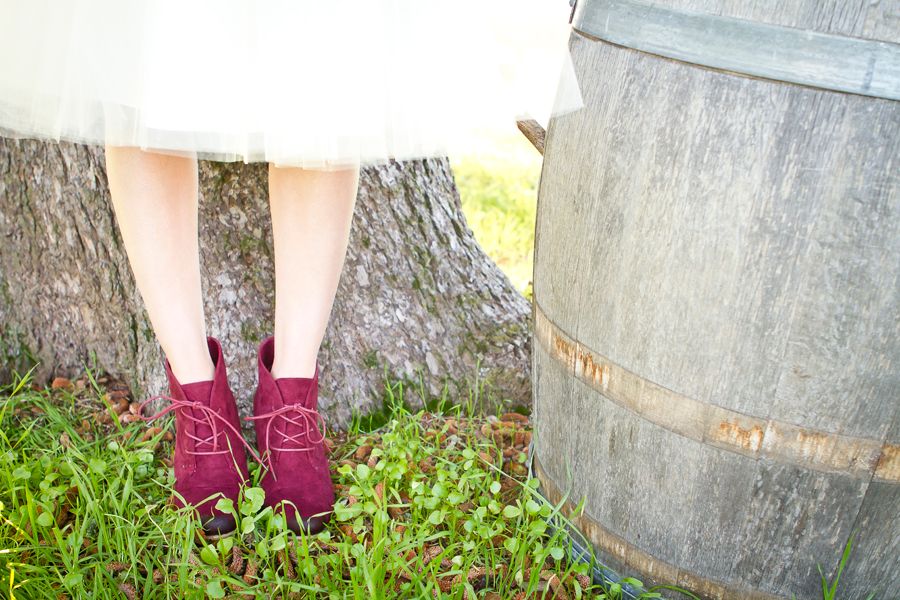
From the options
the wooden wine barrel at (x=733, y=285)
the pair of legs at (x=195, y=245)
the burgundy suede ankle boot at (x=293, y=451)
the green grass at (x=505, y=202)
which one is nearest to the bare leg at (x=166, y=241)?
the pair of legs at (x=195, y=245)

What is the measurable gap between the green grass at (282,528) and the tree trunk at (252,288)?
5.7 inches

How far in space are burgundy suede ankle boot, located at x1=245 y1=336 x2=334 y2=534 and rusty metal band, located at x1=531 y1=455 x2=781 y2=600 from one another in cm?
37

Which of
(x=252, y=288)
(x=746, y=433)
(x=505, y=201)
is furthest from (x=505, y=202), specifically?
(x=746, y=433)

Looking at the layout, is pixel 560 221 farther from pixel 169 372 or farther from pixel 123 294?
pixel 123 294

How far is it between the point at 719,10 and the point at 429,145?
16.6 inches

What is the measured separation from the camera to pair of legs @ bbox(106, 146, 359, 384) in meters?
1.29

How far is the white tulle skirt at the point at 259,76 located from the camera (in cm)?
110

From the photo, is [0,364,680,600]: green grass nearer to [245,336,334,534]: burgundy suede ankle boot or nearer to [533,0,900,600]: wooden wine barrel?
[245,336,334,534]: burgundy suede ankle boot

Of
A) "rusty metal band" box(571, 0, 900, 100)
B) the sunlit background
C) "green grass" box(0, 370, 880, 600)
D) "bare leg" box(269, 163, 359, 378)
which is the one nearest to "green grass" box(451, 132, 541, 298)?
the sunlit background

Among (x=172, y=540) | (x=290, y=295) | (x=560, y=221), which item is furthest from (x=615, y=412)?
(x=172, y=540)

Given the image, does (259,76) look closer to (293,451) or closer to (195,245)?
(195,245)

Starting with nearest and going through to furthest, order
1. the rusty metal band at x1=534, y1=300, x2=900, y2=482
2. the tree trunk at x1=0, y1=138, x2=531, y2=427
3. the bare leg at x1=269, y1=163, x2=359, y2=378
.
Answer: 1. the rusty metal band at x1=534, y1=300, x2=900, y2=482
2. the bare leg at x1=269, y1=163, x2=359, y2=378
3. the tree trunk at x1=0, y1=138, x2=531, y2=427

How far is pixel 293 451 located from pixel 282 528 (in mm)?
133

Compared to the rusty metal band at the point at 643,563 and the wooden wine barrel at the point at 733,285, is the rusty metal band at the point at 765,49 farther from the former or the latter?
the rusty metal band at the point at 643,563
